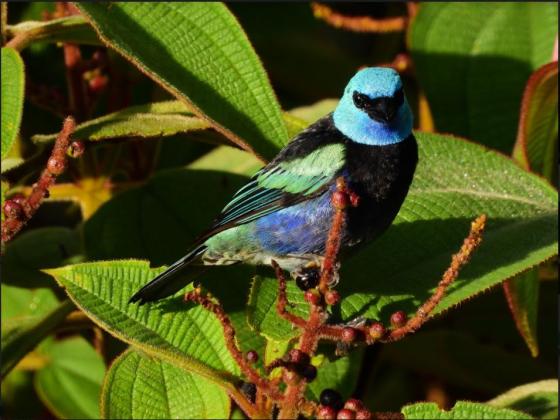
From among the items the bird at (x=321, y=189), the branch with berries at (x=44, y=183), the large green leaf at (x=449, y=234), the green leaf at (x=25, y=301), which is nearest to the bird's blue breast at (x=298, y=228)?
the bird at (x=321, y=189)

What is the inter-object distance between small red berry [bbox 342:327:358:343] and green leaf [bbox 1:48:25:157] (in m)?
1.03

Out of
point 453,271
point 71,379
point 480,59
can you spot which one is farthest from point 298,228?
point 480,59

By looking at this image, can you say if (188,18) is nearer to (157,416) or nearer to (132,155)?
(132,155)

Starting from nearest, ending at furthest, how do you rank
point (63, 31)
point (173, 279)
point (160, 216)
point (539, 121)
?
1. point (173, 279)
2. point (63, 31)
3. point (160, 216)
4. point (539, 121)

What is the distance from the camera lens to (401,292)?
230 centimetres

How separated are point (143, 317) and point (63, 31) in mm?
885

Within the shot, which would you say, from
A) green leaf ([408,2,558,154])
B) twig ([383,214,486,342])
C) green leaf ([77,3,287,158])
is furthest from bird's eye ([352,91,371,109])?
twig ([383,214,486,342])

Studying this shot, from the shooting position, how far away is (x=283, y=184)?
2.54m

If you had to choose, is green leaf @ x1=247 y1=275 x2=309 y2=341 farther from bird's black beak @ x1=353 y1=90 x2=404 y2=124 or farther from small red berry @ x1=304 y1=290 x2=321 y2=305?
bird's black beak @ x1=353 y1=90 x2=404 y2=124

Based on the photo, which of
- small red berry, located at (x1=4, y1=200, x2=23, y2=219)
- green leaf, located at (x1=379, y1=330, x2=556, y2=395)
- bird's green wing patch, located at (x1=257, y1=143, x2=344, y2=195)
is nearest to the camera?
small red berry, located at (x1=4, y1=200, x2=23, y2=219)

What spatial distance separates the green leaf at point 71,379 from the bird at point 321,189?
21.8 inches

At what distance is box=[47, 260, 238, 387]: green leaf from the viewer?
6.46 feet

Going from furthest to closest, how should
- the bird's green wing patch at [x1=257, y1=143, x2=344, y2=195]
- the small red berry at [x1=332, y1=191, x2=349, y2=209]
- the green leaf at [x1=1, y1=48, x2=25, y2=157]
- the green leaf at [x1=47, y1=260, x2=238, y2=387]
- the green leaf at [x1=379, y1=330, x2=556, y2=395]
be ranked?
1. the green leaf at [x1=379, y1=330, x2=556, y2=395]
2. the bird's green wing patch at [x1=257, y1=143, x2=344, y2=195]
3. the green leaf at [x1=1, y1=48, x2=25, y2=157]
4. the green leaf at [x1=47, y1=260, x2=238, y2=387]
5. the small red berry at [x1=332, y1=191, x2=349, y2=209]

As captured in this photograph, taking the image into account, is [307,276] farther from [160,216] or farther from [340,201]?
[340,201]
